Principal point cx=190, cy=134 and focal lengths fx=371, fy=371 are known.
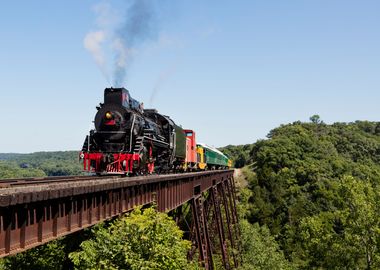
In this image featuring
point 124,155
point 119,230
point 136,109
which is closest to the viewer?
point 119,230

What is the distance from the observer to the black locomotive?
17453 millimetres

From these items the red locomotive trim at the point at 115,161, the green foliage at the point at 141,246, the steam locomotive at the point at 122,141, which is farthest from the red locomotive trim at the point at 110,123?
the green foliage at the point at 141,246

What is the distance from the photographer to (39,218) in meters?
7.62

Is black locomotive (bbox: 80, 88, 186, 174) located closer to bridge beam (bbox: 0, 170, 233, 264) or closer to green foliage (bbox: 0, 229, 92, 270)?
bridge beam (bbox: 0, 170, 233, 264)

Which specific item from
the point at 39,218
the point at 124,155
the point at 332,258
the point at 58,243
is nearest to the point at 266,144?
the point at 332,258

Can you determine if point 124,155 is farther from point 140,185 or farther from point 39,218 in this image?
point 39,218

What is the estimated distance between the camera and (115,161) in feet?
57.0

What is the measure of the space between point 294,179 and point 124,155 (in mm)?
63729

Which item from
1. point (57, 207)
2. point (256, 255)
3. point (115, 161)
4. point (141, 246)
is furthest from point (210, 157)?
point (57, 207)

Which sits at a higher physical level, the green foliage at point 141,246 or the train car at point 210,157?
the train car at point 210,157

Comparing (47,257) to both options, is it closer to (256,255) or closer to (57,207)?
(57,207)

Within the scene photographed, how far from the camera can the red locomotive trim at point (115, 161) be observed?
1714 cm

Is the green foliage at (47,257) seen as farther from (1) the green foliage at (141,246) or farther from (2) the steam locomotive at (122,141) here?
(1) the green foliage at (141,246)

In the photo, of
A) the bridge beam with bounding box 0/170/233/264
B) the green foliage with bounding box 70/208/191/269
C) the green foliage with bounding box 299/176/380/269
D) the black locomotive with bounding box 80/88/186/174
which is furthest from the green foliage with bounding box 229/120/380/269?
the bridge beam with bounding box 0/170/233/264
